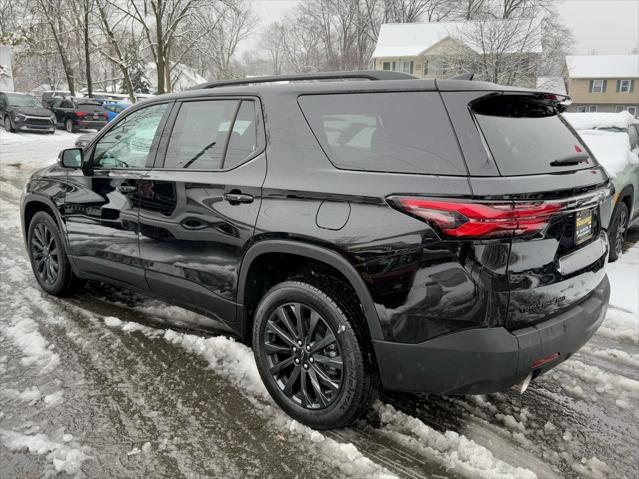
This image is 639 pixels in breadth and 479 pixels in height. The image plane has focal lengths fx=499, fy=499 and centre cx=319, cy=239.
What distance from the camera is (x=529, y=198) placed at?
2055 mm

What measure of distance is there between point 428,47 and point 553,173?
47.5 meters

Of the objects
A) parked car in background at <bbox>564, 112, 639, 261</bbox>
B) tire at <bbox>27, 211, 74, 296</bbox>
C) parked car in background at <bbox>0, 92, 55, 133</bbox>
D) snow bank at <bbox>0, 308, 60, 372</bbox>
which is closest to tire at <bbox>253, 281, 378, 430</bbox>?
snow bank at <bbox>0, 308, 60, 372</bbox>

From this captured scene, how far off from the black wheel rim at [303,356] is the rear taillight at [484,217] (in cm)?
80

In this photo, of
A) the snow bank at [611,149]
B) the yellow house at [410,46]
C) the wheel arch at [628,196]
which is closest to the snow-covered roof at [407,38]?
the yellow house at [410,46]

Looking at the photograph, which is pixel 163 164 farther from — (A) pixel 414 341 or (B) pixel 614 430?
(B) pixel 614 430

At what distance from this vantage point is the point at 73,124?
76.1ft

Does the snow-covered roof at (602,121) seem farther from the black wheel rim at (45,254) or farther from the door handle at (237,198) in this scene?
the black wheel rim at (45,254)

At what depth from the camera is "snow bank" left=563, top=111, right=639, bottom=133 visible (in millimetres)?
7793

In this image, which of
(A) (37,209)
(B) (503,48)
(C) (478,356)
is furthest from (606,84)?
(C) (478,356)

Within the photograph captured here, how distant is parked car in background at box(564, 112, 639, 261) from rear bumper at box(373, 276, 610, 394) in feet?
10.2

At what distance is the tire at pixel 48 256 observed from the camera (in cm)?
423

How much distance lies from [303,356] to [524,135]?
155cm

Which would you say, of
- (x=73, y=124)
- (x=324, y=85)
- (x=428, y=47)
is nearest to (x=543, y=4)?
(x=428, y=47)

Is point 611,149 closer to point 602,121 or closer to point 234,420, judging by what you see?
point 602,121
